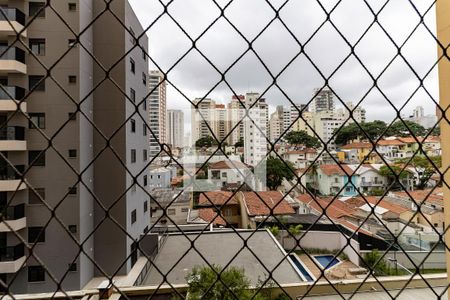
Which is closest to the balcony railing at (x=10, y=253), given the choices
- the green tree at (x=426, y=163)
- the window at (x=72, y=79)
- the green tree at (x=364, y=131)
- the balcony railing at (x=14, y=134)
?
the balcony railing at (x=14, y=134)

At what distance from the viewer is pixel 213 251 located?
4359mm

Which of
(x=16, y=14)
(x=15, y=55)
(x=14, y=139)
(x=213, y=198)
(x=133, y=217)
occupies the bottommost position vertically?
(x=133, y=217)

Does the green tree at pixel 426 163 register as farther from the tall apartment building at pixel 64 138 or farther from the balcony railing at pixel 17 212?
the balcony railing at pixel 17 212

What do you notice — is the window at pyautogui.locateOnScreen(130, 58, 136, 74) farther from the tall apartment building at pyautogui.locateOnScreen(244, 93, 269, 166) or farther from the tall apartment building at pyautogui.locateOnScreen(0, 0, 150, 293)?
the tall apartment building at pyautogui.locateOnScreen(244, 93, 269, 166)

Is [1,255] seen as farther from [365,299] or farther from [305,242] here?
[305,242]

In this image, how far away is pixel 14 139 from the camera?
3908mm

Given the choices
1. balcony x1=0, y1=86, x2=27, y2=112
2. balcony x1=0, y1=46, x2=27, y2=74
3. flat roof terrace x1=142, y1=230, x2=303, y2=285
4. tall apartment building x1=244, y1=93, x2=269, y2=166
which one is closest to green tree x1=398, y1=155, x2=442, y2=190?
tall apartment building x1=244, y1=93, x2=269, y2=166

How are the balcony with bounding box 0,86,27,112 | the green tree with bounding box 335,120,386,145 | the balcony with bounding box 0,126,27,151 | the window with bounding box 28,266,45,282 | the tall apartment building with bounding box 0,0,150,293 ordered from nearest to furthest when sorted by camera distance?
the balcony with bounding box 0,86,27,112
the green tree with bounding box 335,120,386,145
the balcony with bounding box 0,126,27,151
the tall apartment building with bounding box 0,0,150,293
the window with bounding box 28,266,45,282

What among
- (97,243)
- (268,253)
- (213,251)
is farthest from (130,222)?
(268,253)

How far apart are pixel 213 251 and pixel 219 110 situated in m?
2.88

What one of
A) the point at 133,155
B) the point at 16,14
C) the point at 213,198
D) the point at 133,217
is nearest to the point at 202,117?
the point at 213,198

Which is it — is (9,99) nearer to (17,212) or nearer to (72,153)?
(72,153)

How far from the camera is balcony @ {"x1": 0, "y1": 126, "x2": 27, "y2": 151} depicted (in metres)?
3.78

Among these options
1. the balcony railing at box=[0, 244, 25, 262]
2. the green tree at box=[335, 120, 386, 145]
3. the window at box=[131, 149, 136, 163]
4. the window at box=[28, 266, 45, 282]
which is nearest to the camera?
the green tree at box=[335, 120, 386, 145]
